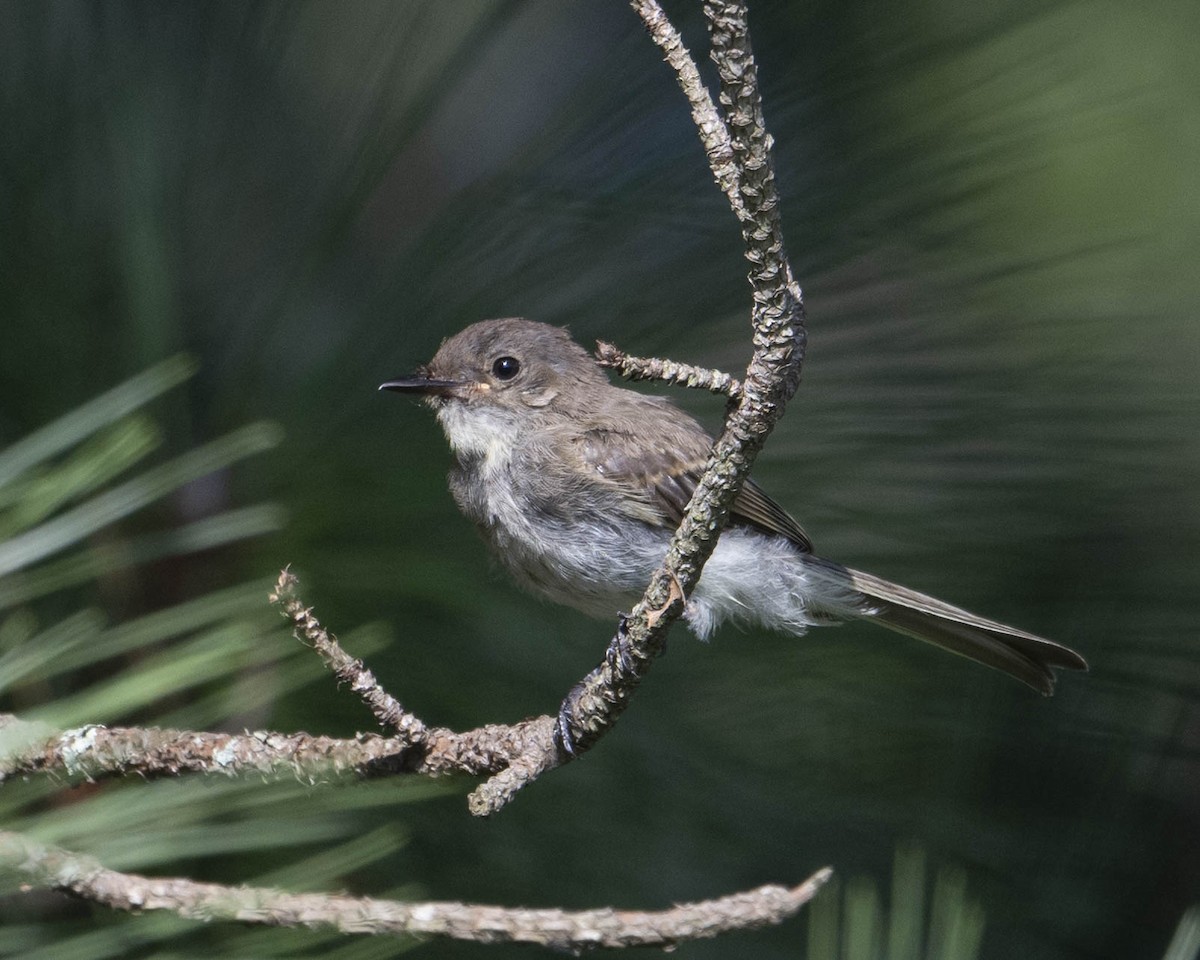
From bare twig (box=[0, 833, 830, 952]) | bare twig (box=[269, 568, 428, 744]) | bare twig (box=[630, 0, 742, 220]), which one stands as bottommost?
bare twig (box=[0, 833, 830, 952])

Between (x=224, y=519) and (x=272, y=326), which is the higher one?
(x=272, y=326)

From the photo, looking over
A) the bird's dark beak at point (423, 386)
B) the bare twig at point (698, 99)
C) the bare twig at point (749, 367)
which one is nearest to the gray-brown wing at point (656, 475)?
the bird's dark beak at point (423, 386)

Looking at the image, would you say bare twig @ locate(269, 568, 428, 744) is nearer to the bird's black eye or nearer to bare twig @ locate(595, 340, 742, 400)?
bare twig @ locate(595, 340, 742, 400)

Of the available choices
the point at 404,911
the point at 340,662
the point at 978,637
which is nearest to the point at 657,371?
the point at 340,662

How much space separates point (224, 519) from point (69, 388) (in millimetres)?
375

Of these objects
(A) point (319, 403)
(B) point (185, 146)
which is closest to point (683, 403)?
(A) point (319, 403)

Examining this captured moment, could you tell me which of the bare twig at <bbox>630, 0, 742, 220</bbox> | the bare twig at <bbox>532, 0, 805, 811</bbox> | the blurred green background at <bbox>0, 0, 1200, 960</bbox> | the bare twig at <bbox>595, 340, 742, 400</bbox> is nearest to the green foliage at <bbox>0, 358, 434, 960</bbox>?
the blurred green background at <bbox>0, 0, 1200, 960</bbox>

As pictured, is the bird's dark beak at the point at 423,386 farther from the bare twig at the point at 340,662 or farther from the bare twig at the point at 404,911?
the bare twig at the point at 404,911

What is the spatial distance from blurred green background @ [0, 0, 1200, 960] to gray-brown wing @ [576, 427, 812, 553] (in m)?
0.47

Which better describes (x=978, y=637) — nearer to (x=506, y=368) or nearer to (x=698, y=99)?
(x=506, y=368)

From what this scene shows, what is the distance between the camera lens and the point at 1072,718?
242 cm

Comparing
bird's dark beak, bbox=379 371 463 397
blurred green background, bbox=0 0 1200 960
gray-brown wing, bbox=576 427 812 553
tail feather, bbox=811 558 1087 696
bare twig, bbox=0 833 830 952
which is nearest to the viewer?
bare twig, bbox=0 833 830 952

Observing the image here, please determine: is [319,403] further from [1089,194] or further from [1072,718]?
[1089,194]

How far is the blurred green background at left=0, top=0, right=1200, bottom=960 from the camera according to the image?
6.49 feet
